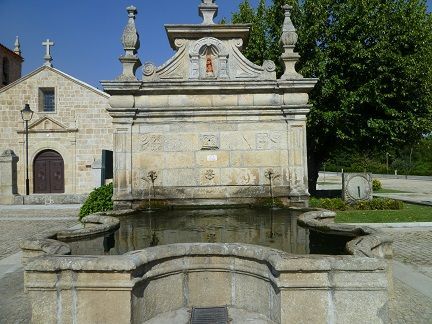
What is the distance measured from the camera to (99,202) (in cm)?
884

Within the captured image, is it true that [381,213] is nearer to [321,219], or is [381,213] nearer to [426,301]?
[321,219]

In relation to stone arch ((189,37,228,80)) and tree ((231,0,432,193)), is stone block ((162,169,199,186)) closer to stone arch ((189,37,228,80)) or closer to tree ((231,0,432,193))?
stone arch ((189,37,228,80))

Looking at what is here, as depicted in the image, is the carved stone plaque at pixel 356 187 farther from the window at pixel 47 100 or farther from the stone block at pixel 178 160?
the window at pixel 47 100

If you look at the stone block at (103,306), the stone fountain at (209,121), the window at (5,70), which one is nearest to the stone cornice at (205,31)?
the stone fountain at (209,121)

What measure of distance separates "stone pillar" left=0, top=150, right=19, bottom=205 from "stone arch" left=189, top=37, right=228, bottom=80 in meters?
15.1

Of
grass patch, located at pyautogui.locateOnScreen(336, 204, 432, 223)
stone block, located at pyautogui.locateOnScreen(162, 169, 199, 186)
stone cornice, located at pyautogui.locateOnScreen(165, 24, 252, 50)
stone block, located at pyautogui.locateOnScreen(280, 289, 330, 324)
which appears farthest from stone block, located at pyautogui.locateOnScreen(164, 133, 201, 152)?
grass patch, located at pyautogui.locateOnScreen(336, 204, 432, 223)

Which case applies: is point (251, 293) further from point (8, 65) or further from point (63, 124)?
point (8, 65)

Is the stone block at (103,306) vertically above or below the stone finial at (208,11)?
below

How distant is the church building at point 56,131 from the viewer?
23.8 meters

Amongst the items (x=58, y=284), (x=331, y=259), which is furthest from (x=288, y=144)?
(x=58, y=284)

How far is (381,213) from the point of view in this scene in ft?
42.6

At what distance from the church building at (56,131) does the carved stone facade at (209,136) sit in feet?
54.9

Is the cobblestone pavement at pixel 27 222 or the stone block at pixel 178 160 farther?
the cobblestone pavement at pixel 27 222

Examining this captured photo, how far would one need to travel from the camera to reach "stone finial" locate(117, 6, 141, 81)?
801 centimetres
